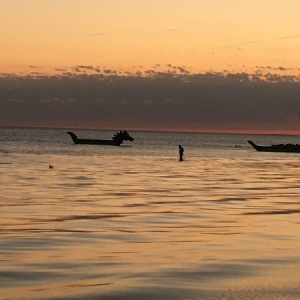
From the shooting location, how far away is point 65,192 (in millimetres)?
38188

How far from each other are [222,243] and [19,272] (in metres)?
6.54

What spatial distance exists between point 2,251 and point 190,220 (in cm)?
907

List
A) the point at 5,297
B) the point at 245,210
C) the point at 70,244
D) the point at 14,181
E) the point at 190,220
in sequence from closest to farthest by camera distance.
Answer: the point at 5,297, the point at 70,244, the point at 190,220, the point at 245,210, the point at 14,181

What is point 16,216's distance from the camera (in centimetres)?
2625

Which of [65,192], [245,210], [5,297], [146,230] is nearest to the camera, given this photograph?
[5,297]

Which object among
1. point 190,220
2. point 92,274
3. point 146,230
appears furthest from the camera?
point 190,220

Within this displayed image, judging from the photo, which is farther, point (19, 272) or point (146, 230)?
point (146, 230)

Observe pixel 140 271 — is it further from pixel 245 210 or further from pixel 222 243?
pixel 245 210

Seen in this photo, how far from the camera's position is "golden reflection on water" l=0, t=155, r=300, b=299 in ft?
47.3

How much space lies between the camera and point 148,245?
19891 millimetres

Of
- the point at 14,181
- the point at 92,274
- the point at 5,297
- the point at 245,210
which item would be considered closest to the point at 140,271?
the point at 92,274

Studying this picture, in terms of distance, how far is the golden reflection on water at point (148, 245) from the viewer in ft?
47.3

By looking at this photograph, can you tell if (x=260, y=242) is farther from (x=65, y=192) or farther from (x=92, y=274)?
(x=65, y=192)

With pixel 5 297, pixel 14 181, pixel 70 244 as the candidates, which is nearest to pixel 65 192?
pixel 14 181
